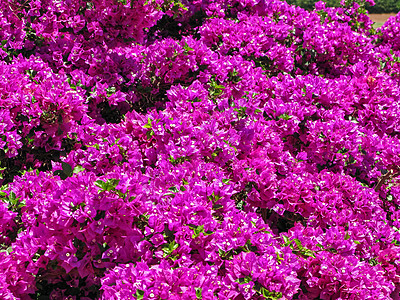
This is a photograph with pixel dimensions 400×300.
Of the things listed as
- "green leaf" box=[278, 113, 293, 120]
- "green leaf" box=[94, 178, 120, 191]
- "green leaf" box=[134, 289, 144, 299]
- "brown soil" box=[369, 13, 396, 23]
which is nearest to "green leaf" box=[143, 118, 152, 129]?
"green leaf" box=[94, 178, 120, 191]

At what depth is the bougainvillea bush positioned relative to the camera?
2697 millimetres

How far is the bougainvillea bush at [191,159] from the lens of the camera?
8.85 feet

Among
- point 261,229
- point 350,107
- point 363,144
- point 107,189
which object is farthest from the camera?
point 350,107

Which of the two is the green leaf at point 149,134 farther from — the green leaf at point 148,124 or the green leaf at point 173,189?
the green leaf at point 173,189

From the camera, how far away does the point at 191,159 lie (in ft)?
11.5

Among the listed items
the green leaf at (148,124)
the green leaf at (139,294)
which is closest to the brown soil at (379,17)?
the green leaf at (148,124)

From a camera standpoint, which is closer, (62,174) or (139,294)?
(139,294)

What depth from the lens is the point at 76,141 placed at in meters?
4.03

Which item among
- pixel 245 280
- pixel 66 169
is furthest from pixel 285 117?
pixel 66 169

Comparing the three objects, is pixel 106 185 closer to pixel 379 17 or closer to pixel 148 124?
pixel 148 124

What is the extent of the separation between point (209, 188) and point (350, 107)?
2657 mm

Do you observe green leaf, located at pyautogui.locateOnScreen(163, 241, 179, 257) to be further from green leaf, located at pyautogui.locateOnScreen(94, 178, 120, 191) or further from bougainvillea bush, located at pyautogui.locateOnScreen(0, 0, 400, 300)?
green leaf, located at pyautogui.locateOnScreen(94, 178, 120, 191)

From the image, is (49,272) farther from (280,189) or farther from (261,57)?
(261,57)

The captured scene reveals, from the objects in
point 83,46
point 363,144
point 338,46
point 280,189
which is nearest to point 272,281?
point 280,189
